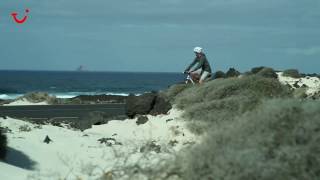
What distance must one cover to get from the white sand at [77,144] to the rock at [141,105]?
91cm

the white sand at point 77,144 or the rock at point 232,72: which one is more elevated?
the rock at point 232,72

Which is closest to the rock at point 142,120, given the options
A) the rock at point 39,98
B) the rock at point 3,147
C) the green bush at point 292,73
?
the rock at point 3,147

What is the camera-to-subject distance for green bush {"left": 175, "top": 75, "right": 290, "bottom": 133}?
65.7 ft

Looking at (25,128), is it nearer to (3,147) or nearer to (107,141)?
(107,141)

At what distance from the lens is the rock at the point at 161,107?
78.4 ft

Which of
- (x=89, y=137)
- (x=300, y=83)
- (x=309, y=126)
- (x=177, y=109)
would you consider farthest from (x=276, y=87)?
(x=309, y=126)

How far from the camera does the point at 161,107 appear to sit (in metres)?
24.2

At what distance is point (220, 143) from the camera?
9.24 metres

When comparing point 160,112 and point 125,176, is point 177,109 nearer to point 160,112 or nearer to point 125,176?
point 160,112

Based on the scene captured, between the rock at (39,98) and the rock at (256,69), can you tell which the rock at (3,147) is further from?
the rock at (39,98)

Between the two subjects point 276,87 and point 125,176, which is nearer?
point 125,176

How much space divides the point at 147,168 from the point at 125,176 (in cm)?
34

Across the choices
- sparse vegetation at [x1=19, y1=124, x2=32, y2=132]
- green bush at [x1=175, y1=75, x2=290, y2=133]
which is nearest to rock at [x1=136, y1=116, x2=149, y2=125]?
green bush at [x1=175, y1=75, x2=290, y2=133]

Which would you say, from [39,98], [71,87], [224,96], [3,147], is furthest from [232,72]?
[71,87]
